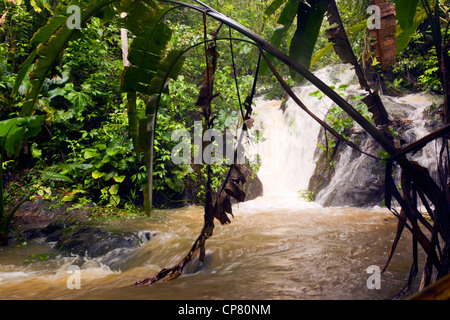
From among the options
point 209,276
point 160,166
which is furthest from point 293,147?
point 209,276

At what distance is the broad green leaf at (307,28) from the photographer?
1429 mm

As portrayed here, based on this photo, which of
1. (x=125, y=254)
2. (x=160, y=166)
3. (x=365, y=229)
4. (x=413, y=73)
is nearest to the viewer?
(x=125, y=254)

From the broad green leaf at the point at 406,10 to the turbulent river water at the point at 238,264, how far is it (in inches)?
52.9

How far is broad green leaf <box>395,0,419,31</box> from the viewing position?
49.9 inches

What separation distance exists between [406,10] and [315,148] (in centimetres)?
726

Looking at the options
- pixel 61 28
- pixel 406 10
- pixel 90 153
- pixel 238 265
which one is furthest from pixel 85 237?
pixel 406 10

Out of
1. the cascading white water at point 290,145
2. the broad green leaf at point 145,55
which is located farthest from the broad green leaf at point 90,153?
the cascading white water at point 290,145

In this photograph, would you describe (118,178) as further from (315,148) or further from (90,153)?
(315,148)

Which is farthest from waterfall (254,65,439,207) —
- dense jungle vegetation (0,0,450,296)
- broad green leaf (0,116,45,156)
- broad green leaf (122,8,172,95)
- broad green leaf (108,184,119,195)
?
broad green leaf (108,184,119,195)

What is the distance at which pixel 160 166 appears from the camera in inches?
236

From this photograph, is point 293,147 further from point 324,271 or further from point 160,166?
point 324,271

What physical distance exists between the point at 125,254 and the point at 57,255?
83cm

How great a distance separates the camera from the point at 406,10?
4.23ft

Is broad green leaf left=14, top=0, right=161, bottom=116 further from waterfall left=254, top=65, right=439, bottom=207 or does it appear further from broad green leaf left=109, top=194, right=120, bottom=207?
broad green leaf left=109, top=194, right=120, bottom=207
